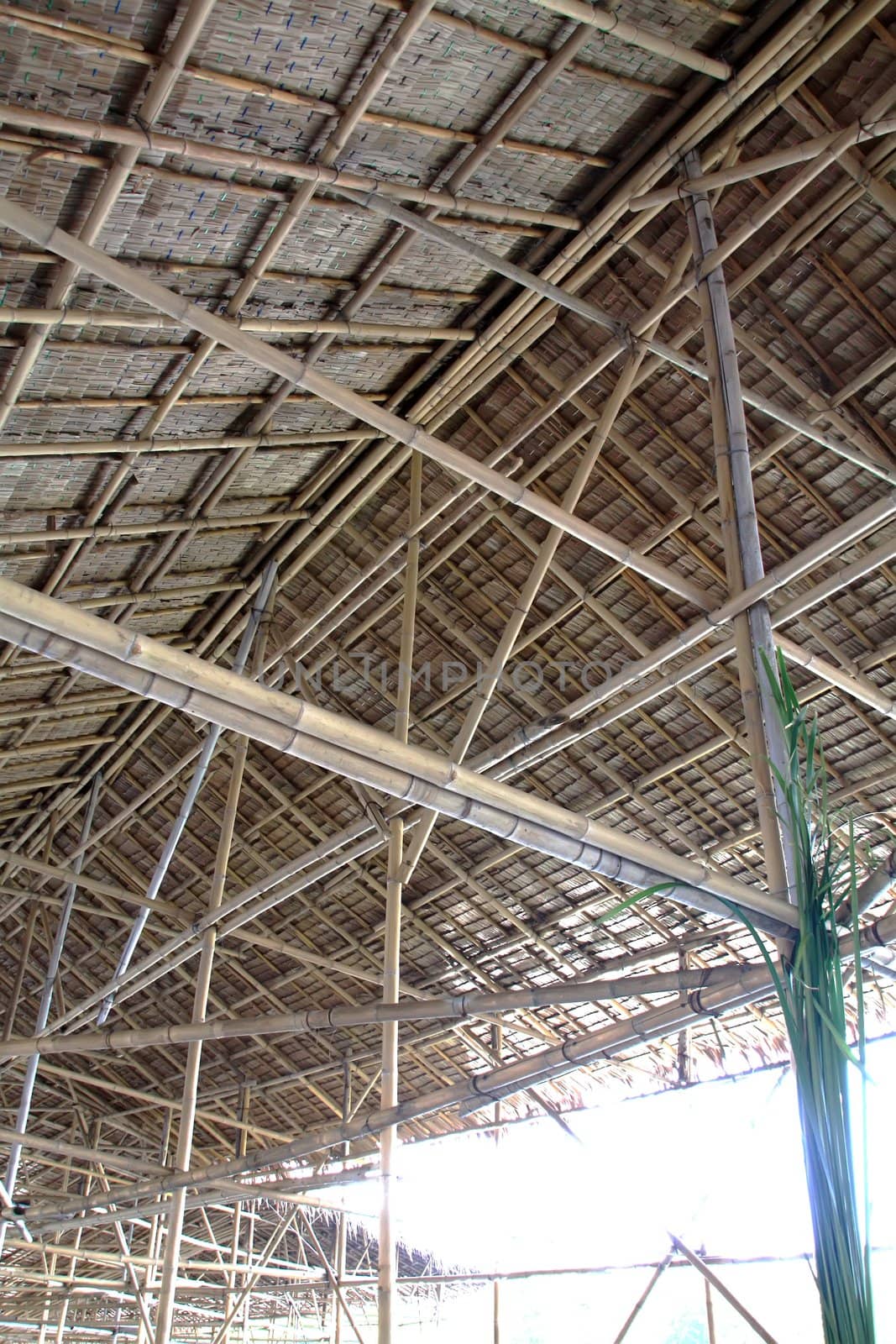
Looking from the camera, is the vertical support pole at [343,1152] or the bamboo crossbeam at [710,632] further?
the vertical support pole at [343,1152]

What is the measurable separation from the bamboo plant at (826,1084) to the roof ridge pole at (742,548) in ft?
5.90

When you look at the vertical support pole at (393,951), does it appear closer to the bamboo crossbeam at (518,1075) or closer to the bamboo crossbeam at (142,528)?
the bamboo crossbeam at (518,1075)

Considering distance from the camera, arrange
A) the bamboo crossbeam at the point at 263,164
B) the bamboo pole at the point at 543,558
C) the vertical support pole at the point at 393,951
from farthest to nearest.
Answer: the vertical support pole at the point at 393,951, the bamboo pole at the point at 543,558, the bamboo crossbeam at the point at 263,164

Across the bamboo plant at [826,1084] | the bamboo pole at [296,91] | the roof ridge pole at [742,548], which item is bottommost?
the bamboo plant at [826,1084]

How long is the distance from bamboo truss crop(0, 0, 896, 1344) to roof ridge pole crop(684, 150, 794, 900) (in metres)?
0.02

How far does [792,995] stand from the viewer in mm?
2324

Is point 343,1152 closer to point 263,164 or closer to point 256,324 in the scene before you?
point 256,324

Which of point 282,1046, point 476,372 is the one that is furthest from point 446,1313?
point 476,372

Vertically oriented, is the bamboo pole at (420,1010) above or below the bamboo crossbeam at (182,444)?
below

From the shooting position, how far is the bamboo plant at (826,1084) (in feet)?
6.61

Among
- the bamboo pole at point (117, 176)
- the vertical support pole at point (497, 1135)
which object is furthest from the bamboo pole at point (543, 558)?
the vertical support pole at point (497, 1135)

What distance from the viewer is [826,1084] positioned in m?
2.15

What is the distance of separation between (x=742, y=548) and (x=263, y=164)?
2.88 m

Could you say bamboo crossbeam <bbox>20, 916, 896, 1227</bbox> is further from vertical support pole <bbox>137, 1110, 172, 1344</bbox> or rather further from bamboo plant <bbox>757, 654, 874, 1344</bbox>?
vertical support pole <bbox>137, 1110, 172, 1344</bbox>
